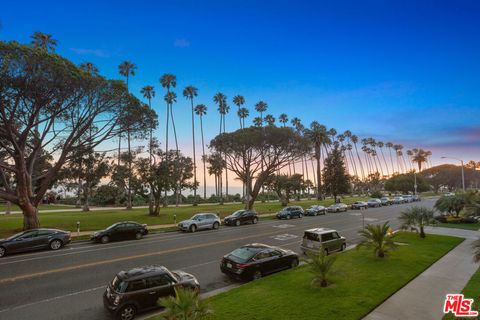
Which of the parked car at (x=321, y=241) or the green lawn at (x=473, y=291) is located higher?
the parked car at (x=321, y=241)

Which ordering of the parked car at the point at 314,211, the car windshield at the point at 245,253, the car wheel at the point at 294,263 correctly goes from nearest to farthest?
the car windshield at the point at 245,253
the car wheel at the point at 294,263
the parked car at the point at 314,211

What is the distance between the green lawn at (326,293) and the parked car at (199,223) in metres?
15.5

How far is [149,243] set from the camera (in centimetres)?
2172

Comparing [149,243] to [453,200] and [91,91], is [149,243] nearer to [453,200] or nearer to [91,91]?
[91,91]

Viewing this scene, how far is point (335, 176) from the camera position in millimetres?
62906

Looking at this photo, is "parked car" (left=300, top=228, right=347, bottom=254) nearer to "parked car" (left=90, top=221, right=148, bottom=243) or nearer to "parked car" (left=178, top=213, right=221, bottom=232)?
"parked car" (left=178, top=213, right=221, bottom=232)

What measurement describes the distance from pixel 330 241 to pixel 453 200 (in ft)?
81.2

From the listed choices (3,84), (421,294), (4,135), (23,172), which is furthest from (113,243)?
(421,294)

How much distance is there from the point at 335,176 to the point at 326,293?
55.0 m

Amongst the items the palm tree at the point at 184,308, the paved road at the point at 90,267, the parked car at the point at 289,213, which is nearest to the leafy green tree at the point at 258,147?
the parked car at the point at 289,213

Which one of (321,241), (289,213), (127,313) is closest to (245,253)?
(127,313)

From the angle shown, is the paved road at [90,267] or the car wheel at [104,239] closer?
the paved road at [90,267]

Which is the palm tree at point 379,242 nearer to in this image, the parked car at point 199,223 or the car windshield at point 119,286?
the car windshield at point 119,286

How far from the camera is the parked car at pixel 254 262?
12703 mm
